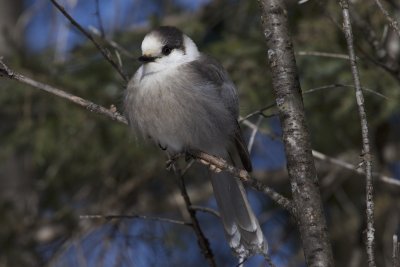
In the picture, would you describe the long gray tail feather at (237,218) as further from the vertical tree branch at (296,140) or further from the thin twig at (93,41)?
the vertical tree branch at (296,140)

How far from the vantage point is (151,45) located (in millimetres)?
3293

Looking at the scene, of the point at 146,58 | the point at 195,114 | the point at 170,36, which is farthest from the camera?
the point at 170,36

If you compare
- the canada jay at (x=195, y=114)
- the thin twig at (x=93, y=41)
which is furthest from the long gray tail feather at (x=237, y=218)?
the thin twig at (x=93, y=41)

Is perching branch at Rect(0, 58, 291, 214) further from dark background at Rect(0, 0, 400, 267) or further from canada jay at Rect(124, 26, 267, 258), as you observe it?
dark background at Rect(0, 0, 400, 267)

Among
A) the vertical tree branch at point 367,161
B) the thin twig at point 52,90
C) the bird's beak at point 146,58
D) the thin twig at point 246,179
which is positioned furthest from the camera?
the bird's beak at point 146,58

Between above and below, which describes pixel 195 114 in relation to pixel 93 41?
below

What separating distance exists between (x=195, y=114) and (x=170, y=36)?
20.3 inches

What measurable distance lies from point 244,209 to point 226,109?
464 mm

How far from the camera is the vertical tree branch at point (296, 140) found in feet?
6.40

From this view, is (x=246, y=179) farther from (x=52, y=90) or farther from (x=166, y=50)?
(x=166, y=50)

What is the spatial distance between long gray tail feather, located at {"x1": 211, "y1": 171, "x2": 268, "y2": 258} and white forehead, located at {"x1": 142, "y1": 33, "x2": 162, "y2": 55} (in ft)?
2.23

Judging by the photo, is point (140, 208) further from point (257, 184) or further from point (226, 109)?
point (257, 184)

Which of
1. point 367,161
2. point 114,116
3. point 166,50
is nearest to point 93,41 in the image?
point 114,116

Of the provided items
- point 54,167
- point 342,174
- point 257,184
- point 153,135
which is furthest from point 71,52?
point 257,184
